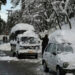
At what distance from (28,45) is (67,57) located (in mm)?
12952

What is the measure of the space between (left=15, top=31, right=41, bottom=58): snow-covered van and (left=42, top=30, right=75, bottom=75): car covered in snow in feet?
30.9

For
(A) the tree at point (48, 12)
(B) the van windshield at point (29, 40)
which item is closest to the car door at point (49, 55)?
(B) the van windshield at point (29, 40)

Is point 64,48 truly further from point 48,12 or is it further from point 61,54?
point 48,12

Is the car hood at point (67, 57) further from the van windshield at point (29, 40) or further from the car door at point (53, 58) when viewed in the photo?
the van windshield at point (29, 40)

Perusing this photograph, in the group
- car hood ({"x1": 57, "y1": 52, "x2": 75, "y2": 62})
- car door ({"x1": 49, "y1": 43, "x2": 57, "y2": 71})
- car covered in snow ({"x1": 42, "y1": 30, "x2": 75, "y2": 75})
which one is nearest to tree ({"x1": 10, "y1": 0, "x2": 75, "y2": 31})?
car covered in snow ({"x1": 42, "y1": 30, "x2": 75, "y2": 75})

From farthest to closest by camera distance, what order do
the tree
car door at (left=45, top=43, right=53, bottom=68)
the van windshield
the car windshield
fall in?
the tree → the van windshield → car door at (left=45, top=43, right=53, bottom=68) → the car windshield

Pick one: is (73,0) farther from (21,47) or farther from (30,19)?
(30,19)

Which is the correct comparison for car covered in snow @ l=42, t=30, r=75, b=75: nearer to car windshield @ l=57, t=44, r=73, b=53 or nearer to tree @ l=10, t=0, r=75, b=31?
car windshield @ l=57, t=44, r=73, b=53

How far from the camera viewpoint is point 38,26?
6581 cm

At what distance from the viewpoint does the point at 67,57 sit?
47.7ft

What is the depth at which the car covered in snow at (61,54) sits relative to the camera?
46.8ft

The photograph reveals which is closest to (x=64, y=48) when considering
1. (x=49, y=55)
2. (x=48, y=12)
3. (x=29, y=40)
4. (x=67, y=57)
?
(x=49, y=55)

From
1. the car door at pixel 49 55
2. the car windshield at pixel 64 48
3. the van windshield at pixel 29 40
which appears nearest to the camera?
the car windshield at pixel 64 48

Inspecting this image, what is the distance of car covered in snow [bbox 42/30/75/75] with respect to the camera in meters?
14.3
